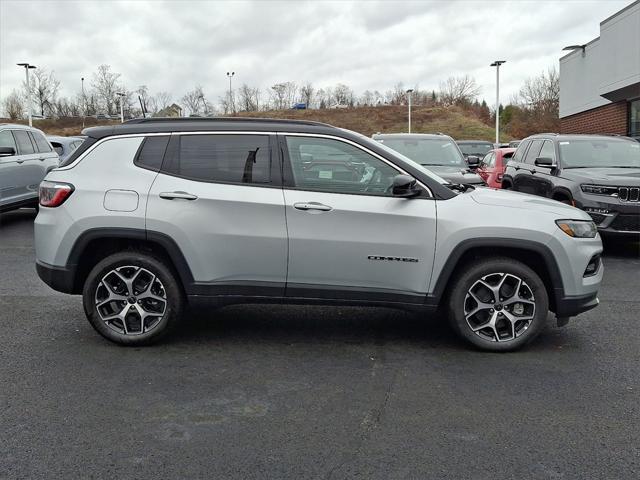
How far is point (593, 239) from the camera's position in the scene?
Answer: 198 inches

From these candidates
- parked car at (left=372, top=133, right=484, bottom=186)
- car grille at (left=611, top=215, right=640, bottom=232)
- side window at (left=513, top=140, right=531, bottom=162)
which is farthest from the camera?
side window at (left=513, top=140, right=531, bottom=162)

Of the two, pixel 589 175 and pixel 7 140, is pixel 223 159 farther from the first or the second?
pixel 7 140

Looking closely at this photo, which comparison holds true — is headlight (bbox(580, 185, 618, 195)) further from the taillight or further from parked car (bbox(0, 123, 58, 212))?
parked car (bbox(0, 123, 58, 212))

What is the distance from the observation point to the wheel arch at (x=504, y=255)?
15.9 feet

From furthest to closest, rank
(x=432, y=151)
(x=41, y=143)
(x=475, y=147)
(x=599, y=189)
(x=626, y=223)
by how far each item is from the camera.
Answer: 1. (x=475, y=147)
2. (x=41, y=143)
3. (x=432, y=151)
4. (x=599, y=189)
5. (x=626, y=223)

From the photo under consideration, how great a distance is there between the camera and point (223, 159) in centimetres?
505

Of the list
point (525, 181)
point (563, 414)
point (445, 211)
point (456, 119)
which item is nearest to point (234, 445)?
point (563, 414)

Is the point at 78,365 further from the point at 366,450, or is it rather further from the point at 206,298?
the point at 366,450

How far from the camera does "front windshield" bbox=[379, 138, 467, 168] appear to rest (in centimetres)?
1153

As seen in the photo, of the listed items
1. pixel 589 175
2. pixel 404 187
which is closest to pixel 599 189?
pixel 589 175

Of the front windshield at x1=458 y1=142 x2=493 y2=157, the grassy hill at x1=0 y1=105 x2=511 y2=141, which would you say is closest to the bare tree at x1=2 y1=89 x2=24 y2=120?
the grassy hill at x1=0 y1=105 x2=511 y2=141

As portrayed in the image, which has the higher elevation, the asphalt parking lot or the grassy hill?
the grassy hill

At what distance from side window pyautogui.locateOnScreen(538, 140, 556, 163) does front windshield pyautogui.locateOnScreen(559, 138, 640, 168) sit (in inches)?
5.9

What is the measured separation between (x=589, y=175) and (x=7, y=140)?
10474 mm
